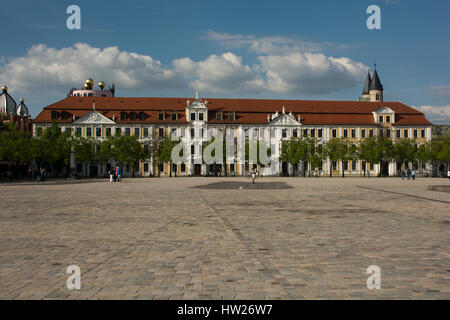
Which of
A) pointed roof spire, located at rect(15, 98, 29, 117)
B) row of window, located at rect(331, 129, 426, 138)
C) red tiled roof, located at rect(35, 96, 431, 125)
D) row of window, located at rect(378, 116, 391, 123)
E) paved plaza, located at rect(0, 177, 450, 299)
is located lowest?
paved plaza, located at rect(0, 177, 450, 299)

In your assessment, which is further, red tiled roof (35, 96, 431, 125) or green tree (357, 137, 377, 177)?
red tiled roof (35, 96, 431, 125)

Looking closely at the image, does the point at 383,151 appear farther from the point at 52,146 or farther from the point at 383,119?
the point at 52,146

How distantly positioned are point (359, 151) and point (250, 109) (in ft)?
76.9

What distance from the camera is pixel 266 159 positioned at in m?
86.8

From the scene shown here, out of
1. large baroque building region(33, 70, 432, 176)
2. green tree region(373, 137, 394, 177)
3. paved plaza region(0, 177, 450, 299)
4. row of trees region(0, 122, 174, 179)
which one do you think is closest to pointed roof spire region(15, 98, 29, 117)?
row of trees region(0, 122, 174, 179)

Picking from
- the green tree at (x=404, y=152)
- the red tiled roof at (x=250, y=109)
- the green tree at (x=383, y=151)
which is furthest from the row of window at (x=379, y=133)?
A: the green tree at (x=383, y=151)

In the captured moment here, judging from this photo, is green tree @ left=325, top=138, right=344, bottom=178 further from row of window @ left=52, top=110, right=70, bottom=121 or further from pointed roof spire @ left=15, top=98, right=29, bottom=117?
pointed roof spire @ left=15, top=98, right=29, bottom=117

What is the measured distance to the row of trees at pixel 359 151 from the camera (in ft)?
274

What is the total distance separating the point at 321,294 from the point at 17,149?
6795cm

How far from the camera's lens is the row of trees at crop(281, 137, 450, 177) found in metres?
83.6

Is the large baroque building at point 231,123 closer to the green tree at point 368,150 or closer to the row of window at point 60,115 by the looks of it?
the row of window at point 60,115

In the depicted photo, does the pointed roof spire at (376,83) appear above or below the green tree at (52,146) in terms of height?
above

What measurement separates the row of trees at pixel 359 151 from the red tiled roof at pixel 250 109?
6386 millimetres

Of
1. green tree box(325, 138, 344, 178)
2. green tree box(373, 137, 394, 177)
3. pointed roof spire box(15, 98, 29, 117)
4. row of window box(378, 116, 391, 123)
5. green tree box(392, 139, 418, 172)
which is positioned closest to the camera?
green tree box(373, 137, 394, 177)
